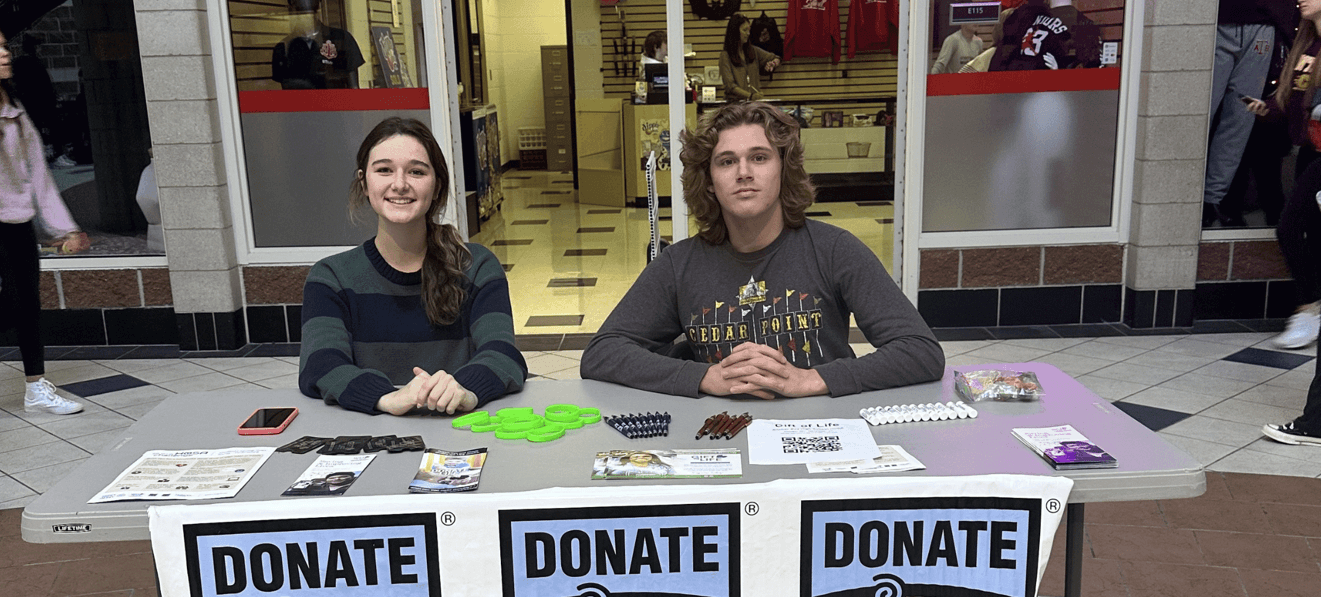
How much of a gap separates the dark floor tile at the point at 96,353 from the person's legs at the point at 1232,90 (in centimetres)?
517

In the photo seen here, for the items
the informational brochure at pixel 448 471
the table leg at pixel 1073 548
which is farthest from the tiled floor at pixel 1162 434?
the informational brochure at pixel 448 471

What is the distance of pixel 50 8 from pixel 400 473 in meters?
4.41

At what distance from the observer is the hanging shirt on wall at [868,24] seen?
1005 cm

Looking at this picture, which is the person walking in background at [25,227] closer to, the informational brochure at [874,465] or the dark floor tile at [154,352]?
the dark floor tile at [154,352]

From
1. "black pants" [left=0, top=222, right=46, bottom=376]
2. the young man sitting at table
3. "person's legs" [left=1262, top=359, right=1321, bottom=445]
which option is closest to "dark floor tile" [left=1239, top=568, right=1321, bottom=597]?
"person's legs" [left=1262, top=359, right=1321, bottom=445]

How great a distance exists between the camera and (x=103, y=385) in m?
4.39

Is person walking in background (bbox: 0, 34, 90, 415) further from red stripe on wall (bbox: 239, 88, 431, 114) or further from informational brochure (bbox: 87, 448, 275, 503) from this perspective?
informational brochure (bbox: 87, 448, 275, 503)

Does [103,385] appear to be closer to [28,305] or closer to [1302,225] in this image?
[28,305]

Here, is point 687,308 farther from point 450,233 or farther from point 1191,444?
point 1191,444

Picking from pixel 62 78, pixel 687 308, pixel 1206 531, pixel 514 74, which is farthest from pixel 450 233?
pixel 514 74

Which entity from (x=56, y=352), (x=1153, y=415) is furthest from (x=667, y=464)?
(x=56, y=352)

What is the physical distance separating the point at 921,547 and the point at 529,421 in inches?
27.3

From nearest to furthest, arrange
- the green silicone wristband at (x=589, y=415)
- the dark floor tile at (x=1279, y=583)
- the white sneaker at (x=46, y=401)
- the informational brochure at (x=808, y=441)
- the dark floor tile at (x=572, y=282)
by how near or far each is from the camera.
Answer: the informational brochure at (x=808, y=441) < the green silicone wristband at (x=589, y=415) < the dark floor tile at (x=1279, y=583) < the white sneaker at (x=46, y=401) < the dark floor tile at (x=572, y=282)

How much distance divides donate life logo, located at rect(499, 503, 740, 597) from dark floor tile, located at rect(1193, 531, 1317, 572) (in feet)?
5.50
